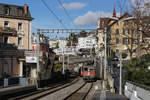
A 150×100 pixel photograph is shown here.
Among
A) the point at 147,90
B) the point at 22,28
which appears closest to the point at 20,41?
the point at 22,28

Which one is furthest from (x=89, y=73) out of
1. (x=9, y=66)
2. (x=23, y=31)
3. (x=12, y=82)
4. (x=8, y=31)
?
(x=12, y=82)

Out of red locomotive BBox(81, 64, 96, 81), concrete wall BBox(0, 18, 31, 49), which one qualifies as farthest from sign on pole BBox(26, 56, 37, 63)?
concrete wall BBox(0, 18, 31, 49)

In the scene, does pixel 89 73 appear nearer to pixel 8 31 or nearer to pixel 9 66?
pixel 9 66

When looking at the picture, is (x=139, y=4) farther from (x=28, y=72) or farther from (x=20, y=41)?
(x=20, y=41)

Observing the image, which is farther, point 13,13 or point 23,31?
point 23,31

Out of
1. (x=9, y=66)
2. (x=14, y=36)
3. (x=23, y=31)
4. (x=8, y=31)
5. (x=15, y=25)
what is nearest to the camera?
(x=9, y=66)

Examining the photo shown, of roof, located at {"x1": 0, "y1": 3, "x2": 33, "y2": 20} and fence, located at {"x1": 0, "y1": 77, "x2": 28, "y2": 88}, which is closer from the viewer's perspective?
fence, located at {"x1": 0, "y1": 77, "x2": 28, "y2": 88}

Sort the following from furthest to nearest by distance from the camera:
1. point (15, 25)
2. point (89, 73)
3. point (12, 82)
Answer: point (15, 25), point (89, 73), point (12, 82)

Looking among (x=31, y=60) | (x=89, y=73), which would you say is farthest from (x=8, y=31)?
(x=31, y=60)

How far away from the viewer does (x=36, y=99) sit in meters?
19.9

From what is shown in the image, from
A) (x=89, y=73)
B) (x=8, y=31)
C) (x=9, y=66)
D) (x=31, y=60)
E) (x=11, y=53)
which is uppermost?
(x=8, y=31)

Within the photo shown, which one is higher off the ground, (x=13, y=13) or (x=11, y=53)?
(x=13, y=13)

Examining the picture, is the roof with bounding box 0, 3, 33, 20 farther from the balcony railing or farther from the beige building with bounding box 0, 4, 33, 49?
the balcony railing

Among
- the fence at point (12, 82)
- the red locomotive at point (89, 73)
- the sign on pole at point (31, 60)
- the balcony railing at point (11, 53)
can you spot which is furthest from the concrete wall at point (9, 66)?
the fence at point (12, 82)
